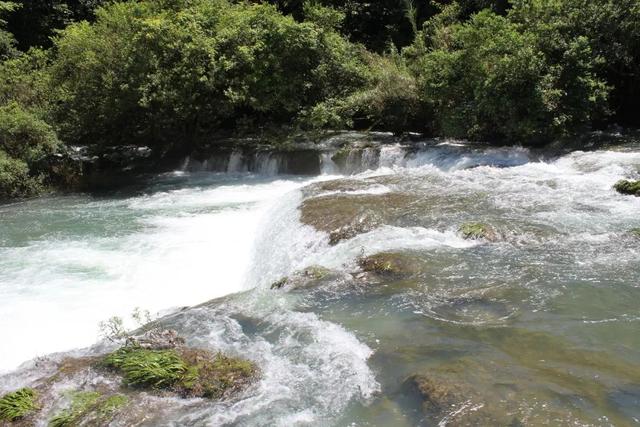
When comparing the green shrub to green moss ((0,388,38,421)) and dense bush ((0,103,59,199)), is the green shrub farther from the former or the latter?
green moss ((0,388,38,421))

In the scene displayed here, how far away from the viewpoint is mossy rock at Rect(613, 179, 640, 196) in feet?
34.2

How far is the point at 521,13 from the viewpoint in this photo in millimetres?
16469

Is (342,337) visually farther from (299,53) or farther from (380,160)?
(299,53)

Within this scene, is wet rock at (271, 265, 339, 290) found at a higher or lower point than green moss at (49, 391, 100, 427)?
higher

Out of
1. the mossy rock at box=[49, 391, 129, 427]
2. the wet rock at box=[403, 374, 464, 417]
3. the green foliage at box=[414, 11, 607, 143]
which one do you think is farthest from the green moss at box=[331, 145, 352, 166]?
the mossy rock at box=[49, 391, 129, 427]

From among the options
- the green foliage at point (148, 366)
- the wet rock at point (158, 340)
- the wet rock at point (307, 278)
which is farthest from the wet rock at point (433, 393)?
the wet rock at point (307, 278)

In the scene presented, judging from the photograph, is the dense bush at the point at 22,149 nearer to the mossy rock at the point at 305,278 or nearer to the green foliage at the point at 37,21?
the mossy rock at the point at 305,278

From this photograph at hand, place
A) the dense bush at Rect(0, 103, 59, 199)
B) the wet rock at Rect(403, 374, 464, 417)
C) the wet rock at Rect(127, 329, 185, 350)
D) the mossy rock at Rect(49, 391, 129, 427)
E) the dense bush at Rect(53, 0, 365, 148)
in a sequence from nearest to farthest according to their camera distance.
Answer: the wet rock at Rect(403, 374, 464, 417), the mossy rock at Rect(49, 391, 129, 427), the wet rock at Rect(127, 329, 185, 350), the dense bush at Rect(0, 103, 59, 199), the dense bush at Rect(53, 0, 365, 148)

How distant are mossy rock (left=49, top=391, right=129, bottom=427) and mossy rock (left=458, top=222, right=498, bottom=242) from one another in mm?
5658

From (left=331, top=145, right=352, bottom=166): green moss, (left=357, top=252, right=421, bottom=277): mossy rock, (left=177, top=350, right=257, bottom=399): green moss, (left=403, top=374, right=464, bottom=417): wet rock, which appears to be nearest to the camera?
(left=403, top=374, right=464, bottom=417): wet rock

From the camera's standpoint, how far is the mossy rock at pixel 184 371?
205 inches

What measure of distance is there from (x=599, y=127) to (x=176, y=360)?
15.3 meters

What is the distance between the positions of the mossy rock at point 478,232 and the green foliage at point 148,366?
5.02m

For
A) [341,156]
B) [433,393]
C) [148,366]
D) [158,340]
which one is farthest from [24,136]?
[433,393]
